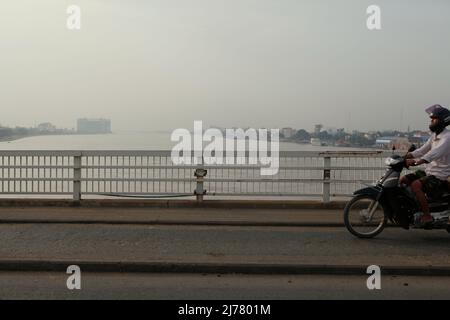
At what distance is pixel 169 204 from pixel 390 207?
Answer: 15.3 ft

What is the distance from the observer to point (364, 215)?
7.88 m

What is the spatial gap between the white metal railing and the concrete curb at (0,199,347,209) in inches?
7.4

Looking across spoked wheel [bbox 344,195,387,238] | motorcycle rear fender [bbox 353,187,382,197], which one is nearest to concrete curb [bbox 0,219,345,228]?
spoked wheel [bbox 344,195,387,238]

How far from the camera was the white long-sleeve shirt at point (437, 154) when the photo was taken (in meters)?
7.38

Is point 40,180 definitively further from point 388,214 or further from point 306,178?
point 388,214

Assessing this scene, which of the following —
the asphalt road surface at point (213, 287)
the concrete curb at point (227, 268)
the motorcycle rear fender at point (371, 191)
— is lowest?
the asphalt road surface at point (213, 287)

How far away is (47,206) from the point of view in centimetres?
1058

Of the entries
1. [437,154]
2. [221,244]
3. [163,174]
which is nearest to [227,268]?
[221,244]

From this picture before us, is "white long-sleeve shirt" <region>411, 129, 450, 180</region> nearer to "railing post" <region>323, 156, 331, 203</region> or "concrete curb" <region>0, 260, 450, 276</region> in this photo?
"concrete curb" <region>0, 260, 450, 276</region>

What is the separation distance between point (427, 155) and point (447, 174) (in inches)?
18.4

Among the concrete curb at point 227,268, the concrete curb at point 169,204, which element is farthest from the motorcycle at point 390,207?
the concrete curb at point 169,204

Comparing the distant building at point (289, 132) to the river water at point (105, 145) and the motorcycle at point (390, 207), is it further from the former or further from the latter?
the motorcycle at point (390, 207)

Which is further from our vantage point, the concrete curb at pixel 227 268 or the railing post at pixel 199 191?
the railing post at pixel 199 191

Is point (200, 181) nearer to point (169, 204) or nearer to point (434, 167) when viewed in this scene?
point (169, 204)
